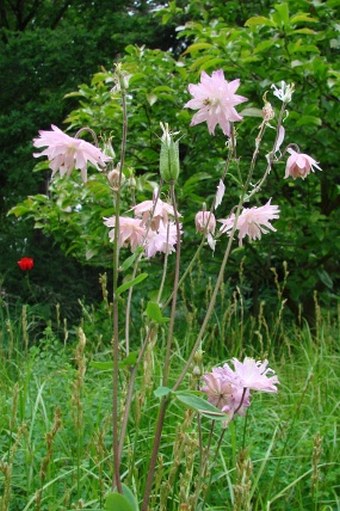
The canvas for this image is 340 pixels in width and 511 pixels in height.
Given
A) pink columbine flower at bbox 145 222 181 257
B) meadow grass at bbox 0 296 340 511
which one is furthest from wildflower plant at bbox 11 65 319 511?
meadow grass at bbox 0 296 340 511

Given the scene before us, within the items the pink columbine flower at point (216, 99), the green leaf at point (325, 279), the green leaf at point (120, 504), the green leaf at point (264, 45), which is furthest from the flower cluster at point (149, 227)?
the green leaf at point (325, 279)

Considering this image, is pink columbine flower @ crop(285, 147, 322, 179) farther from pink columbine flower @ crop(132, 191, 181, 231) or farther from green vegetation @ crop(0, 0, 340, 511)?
pink columbine flower @ crop(132, 191, 181, 231)

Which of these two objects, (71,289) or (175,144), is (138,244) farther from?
(71,289)

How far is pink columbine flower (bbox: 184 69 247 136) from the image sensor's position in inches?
45.4

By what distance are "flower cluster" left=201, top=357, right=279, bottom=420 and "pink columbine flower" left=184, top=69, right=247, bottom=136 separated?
38 centimetres

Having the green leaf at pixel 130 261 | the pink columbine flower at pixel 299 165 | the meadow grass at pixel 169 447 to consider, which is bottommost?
the meadow grass at pixel 169 447

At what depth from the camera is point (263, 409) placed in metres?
2.56

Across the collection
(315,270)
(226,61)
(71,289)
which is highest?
(226,61)

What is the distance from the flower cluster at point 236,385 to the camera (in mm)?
1225

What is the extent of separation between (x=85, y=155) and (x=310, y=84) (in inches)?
96.7

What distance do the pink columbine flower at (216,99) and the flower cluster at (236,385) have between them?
1.25 feet

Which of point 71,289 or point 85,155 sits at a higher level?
point 85,155

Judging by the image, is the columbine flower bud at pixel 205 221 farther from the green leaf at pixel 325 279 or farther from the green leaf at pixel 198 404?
the green leaf at pixel 325 279

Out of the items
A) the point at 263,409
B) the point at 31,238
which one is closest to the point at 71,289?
the point at 31,238
